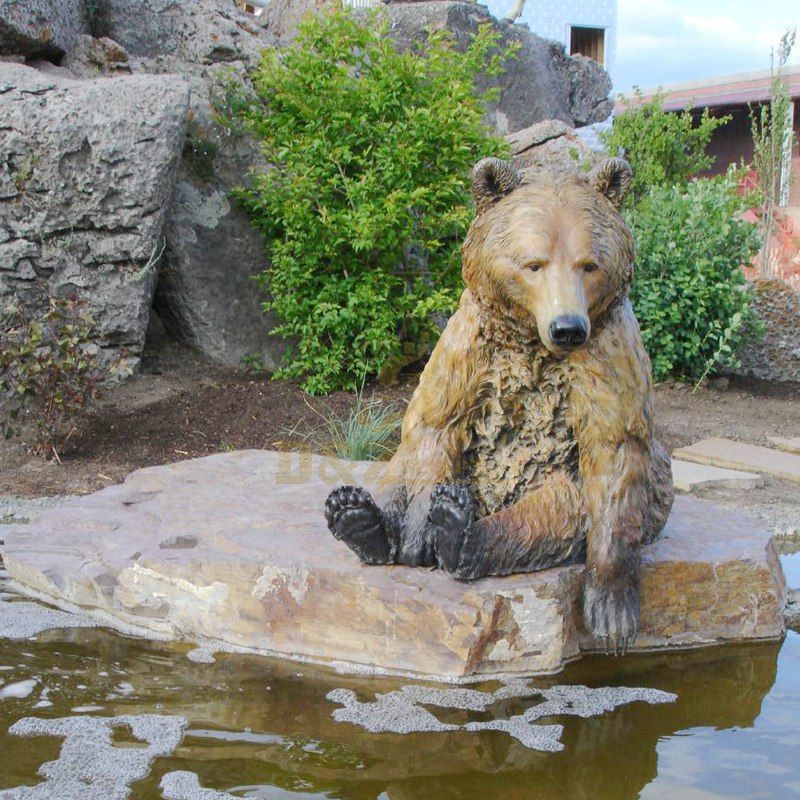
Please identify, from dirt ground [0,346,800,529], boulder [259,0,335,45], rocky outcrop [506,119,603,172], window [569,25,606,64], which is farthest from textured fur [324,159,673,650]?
window [569,25,606,64]

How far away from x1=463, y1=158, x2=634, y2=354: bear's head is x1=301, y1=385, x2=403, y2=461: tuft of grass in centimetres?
274

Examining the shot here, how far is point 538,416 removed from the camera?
10.5 ft

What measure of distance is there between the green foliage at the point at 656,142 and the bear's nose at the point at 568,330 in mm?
9827

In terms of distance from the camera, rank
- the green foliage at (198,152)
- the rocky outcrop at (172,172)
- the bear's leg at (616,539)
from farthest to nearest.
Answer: the green foliage at (198,152) < the rocky outcrop at (172,172) < the bear's leg at (616,539)

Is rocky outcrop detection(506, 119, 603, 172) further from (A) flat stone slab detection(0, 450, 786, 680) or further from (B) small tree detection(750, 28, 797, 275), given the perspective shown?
(A) flat stone slab detection(0, 450, 786, 680)

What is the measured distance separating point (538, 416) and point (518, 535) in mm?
403

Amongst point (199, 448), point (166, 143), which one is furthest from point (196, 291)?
A: point (199, 448)

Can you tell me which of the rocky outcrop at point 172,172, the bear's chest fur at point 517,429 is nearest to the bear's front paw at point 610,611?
the bear's chest fur at point 517,429

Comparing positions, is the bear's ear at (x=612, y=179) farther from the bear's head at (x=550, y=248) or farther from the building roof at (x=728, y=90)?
the building roof at (x=728, y=90)

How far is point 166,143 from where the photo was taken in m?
6.50

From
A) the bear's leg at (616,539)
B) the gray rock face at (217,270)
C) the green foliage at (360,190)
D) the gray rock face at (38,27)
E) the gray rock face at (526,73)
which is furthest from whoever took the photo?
the gray rock face at (526,73)

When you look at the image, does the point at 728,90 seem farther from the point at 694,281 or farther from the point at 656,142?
the point at 694,281

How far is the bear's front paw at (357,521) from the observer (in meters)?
3.02

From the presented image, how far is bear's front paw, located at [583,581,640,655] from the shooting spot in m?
Answer: 3.10
